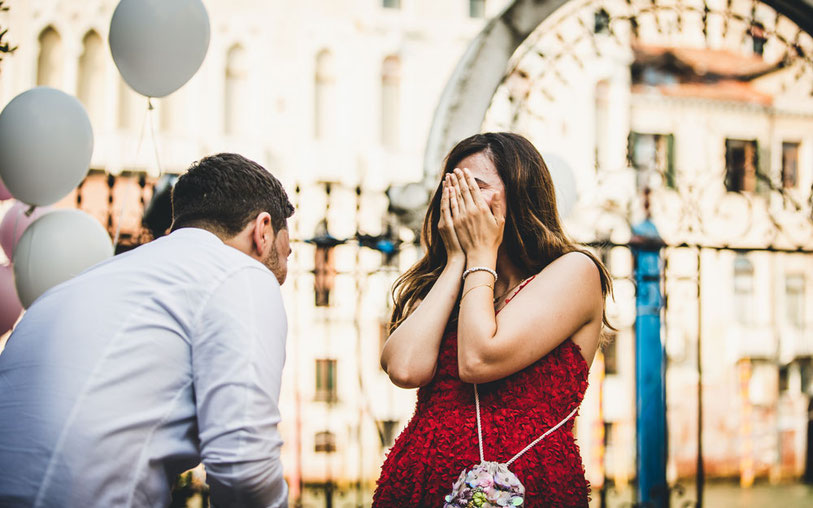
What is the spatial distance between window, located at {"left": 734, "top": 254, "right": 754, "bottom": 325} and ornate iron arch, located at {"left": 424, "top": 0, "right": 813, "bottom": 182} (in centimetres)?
1648

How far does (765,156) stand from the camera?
65.0 ft

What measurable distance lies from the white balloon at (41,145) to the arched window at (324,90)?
1569cm

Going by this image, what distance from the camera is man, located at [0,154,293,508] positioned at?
1500 mm

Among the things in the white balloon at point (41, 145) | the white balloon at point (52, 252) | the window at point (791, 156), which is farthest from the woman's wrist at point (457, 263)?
the window at point (791, 156)

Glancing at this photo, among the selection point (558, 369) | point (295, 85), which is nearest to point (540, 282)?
point (558, 369)

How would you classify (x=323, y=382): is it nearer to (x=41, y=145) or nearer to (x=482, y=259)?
(x=41, y=145)

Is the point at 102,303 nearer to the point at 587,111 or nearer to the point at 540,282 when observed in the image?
the point at 540,282

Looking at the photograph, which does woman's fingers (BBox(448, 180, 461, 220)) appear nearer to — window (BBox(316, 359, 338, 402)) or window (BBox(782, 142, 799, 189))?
window (BBox(316, 359, 338, 402))

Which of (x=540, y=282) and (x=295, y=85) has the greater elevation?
(x=295, y=85)

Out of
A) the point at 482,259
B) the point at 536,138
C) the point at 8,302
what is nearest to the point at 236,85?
the point at 536,138

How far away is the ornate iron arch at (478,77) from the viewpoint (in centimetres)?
477

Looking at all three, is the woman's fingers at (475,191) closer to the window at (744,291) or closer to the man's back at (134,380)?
the man's back at (134,380)

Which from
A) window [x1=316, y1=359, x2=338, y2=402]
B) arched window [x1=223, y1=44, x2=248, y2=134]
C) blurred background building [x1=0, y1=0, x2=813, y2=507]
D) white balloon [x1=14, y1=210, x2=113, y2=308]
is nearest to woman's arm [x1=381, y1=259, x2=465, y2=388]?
white balloon [x1=14, y1=210, x2=113, y2=308]

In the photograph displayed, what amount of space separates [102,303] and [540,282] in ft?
3.50
